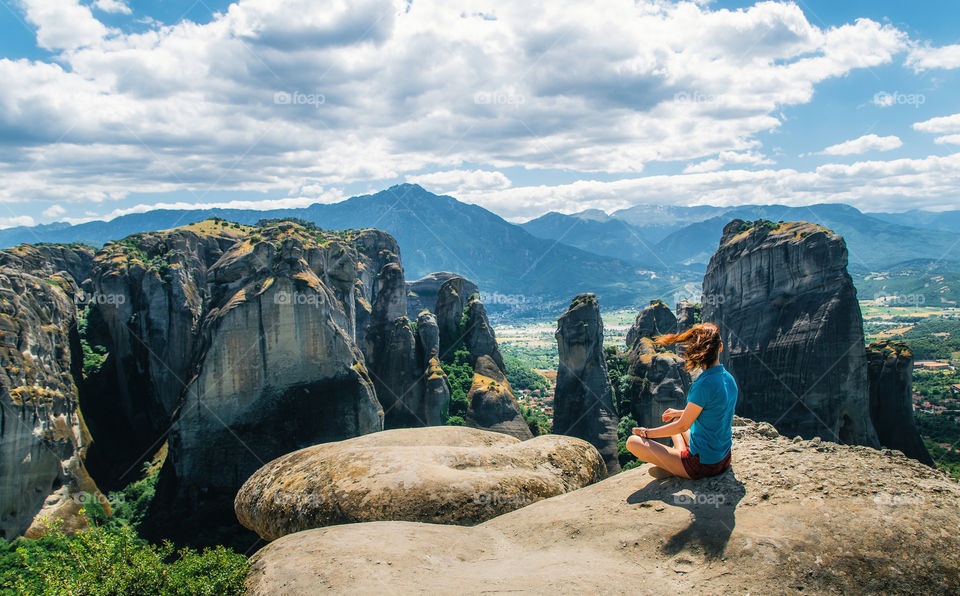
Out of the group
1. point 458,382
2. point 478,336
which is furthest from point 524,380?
point 458,382

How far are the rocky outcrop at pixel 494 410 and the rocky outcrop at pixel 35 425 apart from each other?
26.1 m

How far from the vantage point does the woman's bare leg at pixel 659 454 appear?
776cm

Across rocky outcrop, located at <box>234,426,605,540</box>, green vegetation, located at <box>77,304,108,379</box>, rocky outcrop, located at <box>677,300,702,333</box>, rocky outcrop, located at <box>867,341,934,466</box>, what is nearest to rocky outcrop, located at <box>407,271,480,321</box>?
rocky outcrop, located at <box>677,300,702,333</box>

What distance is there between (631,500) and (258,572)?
563 cm

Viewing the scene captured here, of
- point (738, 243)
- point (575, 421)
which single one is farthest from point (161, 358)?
point (738, 243)

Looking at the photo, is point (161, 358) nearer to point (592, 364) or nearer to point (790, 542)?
point (592, 364)

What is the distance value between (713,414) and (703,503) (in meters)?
1.19

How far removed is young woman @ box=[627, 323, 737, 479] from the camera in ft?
24.3

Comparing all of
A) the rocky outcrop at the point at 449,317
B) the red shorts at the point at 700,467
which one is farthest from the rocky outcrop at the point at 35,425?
the rocky outcrop at the point at 449,317

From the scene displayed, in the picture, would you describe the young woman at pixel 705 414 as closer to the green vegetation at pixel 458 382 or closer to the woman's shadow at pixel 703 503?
the woman's shadow at pixel 703 503

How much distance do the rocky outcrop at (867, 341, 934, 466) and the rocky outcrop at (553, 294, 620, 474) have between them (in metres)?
19.7

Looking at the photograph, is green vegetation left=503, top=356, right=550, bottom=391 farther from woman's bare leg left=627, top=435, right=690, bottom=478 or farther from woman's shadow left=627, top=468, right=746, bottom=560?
woman's shadow left=627, top=468, right=746, bottom=560

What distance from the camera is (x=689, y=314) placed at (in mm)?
61250

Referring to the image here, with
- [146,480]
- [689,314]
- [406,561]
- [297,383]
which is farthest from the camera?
[689,314]
